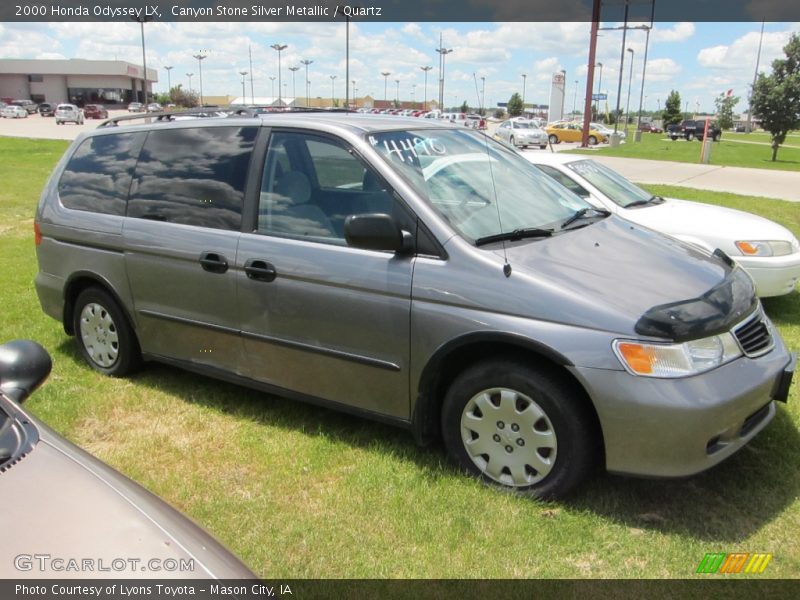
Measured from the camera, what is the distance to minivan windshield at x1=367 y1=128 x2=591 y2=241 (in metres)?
3.48

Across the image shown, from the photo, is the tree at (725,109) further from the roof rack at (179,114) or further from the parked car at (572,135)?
the roof rack at (179,114)

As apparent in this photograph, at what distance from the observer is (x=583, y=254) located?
334cm

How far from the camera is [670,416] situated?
2.82 m

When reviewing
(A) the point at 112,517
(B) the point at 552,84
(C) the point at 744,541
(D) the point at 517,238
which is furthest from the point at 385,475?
(B) the point at 552,84

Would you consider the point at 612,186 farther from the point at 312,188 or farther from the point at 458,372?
the point at 458,372

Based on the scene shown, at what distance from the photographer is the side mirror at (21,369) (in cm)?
224

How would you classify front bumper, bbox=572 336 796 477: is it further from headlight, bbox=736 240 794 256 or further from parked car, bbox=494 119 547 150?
parked car, bbox=494 119 547 150

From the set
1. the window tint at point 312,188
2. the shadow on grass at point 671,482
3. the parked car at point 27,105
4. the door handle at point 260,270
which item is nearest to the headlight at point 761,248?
the shadow on grass at point 671,482

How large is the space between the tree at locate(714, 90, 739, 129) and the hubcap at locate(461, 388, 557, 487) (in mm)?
49587

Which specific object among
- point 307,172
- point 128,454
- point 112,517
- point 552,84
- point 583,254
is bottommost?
point 128,454

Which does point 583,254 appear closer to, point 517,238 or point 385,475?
point 517,238

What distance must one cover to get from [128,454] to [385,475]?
4.91ft

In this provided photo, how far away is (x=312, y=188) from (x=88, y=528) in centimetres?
249

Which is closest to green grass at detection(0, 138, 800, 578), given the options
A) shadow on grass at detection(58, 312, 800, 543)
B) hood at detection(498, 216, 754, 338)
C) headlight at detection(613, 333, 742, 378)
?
shadow on grass at detection(58, 312, 800, 543)
